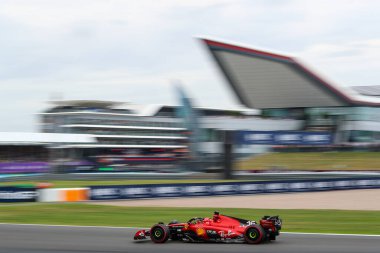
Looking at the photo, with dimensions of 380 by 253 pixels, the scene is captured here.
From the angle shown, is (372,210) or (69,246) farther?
(372,210)

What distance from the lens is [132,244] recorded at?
1098 cm

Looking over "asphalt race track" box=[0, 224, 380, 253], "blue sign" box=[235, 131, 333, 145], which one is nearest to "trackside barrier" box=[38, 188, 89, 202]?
"asphalt race track" box=[0, 224, 380, 253]

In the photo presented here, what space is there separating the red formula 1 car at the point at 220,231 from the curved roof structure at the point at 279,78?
54126mm

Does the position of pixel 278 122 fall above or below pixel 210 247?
above

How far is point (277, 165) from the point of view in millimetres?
49375

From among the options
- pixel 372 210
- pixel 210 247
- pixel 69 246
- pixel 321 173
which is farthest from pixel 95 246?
pixel 321 173

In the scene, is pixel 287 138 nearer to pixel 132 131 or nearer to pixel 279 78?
pixel 279 78

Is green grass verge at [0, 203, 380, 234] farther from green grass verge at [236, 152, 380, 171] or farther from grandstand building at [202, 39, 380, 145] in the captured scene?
grandstand building at [202, 39, 380, 145]

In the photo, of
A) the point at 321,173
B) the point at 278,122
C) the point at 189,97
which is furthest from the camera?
the point at 278,122

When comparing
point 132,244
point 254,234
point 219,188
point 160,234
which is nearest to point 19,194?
point 219,188

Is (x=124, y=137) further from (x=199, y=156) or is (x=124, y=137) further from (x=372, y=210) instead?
(x=372, y=210)

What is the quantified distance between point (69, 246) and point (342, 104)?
57070 millimetres

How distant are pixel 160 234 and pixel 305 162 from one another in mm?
40246

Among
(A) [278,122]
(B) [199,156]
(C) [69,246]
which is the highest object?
(A) [278,122]
